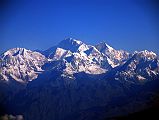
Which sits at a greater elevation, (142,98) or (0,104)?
(142,98)

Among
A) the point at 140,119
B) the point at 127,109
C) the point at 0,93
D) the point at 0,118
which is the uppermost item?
the point at 127,109

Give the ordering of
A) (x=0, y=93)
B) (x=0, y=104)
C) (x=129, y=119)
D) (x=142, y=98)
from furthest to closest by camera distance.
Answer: (x=142, y=98) < (x=129, y=119) < (x=0, y=104) < (x=0, y=93)

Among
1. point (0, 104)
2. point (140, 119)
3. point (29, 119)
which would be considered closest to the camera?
point (0, 104)

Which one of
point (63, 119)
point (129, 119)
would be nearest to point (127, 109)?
point (63, 119)

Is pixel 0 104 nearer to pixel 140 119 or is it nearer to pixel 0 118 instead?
pixel 0 118

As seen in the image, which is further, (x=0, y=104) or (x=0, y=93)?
(x=0, y=104)

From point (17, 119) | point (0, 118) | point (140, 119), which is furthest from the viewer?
point (140, 119)

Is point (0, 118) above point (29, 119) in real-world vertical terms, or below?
below

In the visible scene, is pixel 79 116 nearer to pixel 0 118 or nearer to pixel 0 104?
pixel 0 104

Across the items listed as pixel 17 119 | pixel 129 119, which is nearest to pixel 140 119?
pixel 129 119
